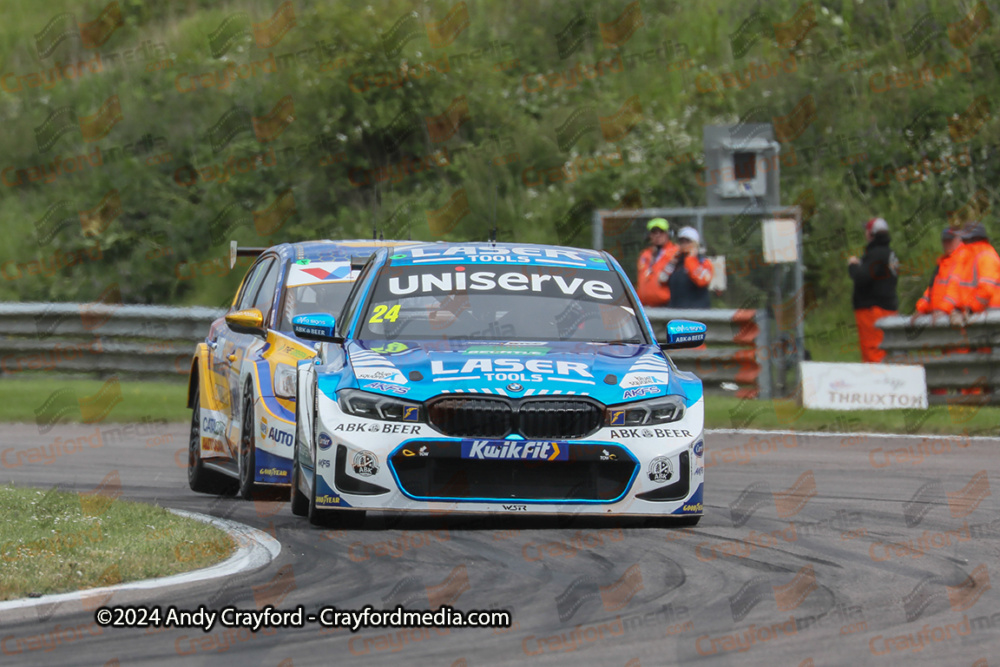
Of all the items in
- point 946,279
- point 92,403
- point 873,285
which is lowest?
point 92,403

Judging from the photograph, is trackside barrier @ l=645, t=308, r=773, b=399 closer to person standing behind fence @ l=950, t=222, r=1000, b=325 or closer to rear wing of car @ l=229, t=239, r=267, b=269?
person standing behind fence @ l=950, t=222, r=1000, b=325

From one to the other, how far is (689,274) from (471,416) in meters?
10.0

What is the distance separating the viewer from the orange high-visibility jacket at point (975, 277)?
16641 mm

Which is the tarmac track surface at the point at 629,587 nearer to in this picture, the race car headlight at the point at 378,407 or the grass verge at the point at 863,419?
the race car headlight at the point at 378,407

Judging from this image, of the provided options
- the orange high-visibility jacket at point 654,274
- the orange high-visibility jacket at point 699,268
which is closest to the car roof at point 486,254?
the orange high-visibility jacket at point 699,268

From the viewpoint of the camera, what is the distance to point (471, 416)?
26.1 feet

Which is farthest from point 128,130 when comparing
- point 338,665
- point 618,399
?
point 338,665

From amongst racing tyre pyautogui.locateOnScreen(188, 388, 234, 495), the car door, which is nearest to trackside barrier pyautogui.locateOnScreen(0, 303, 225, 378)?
the car door

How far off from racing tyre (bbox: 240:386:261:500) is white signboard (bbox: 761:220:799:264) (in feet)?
29.1

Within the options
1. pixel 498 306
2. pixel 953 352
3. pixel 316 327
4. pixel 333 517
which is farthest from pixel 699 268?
pixel 333 517

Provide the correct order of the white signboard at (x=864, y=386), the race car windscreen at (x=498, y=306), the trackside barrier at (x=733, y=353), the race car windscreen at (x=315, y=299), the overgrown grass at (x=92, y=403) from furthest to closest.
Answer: the trackside barrier at (x=733, y=353) < the overgrown grass at (x=92, y=403) < the white signboard at (x=864, y=386) < the race car windscreen at (x=315, y=299) < the race car windscreen at (x=498, y=306)

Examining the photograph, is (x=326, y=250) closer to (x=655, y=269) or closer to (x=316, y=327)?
(x=316, y=327)

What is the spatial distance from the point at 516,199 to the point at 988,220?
21.3 feet

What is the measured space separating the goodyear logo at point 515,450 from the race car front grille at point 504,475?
0.08 feet
